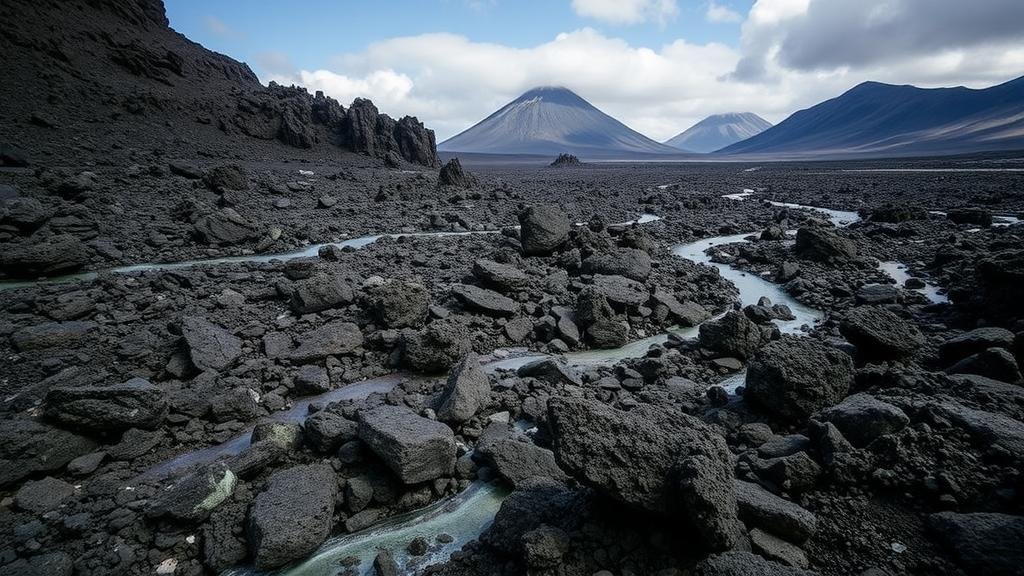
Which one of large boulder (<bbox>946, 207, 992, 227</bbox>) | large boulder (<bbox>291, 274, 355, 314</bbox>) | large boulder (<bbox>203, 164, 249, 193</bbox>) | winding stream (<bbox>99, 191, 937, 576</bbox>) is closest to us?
winding stream (<bbox>99, 191, 937, 576</bbox>)

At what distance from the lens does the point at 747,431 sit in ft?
16.7

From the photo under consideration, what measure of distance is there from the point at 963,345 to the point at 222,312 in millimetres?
11717

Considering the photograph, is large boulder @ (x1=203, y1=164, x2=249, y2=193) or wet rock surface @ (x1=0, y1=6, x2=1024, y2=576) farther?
large boulder @ (x1=203, y1=164, x2=249, y2=193)

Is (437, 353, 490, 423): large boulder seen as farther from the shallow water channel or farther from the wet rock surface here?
the shallow water channel

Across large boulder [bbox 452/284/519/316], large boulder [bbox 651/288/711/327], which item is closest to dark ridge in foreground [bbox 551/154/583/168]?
large boulder [bbox 651/288/711/327]

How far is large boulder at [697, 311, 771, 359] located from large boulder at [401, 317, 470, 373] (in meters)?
4.26

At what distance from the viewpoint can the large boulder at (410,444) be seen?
15.0 feet

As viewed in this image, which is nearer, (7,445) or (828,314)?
(7,445)

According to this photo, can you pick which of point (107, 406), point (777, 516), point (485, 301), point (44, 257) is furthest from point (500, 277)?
point (44, 257)

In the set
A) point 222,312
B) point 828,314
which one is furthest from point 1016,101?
point 222,312

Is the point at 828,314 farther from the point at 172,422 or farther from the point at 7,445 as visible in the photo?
the point at 7,445

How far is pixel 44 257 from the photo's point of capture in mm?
10133

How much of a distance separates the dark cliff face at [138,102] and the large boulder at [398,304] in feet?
74.6

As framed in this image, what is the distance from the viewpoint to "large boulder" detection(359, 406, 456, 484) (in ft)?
15.0
